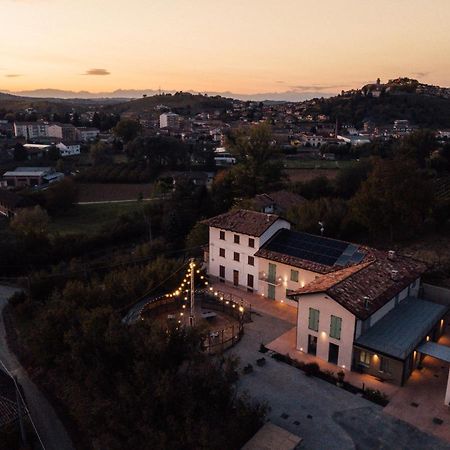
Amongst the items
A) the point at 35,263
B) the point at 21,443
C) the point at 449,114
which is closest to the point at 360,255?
the point at 21,443

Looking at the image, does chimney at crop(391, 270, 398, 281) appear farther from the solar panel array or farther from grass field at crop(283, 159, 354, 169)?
grass field at crop(283, 159, 354, 169)

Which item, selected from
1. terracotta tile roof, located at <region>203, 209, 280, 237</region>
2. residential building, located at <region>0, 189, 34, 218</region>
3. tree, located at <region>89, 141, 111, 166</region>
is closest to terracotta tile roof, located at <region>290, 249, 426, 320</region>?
terracotta tile roof, located at <region>203, 209, 280, 237</region>

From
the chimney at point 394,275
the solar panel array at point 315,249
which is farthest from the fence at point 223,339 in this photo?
the chimney at point 394,275

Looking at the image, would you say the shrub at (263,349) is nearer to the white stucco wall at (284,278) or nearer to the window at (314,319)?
the window at (314,319)

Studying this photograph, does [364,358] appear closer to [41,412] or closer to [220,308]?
[220,308]

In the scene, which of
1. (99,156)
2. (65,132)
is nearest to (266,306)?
(99,156)

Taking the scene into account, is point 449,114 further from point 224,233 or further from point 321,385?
point 321,385
